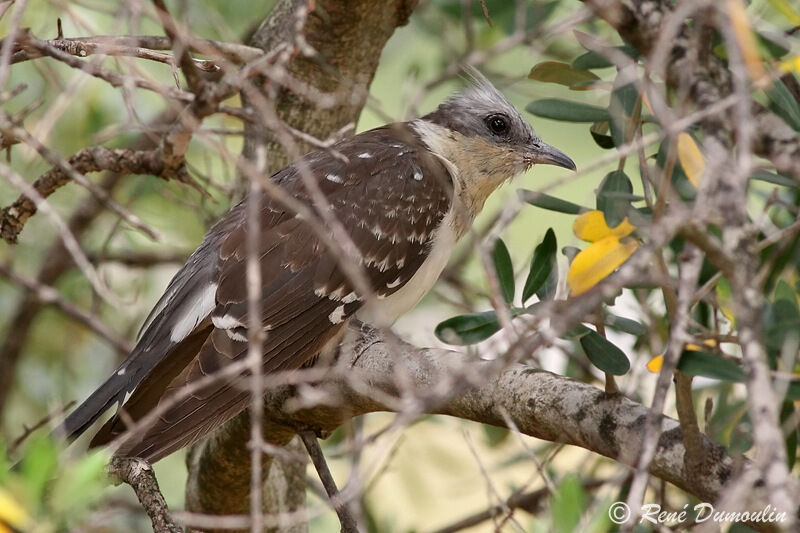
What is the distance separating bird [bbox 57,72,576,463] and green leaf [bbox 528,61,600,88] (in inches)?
18.3

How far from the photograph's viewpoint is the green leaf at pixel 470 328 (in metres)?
2.67

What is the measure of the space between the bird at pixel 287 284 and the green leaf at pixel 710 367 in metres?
1.20

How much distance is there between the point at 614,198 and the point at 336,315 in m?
1.47

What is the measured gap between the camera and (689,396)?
2.04m

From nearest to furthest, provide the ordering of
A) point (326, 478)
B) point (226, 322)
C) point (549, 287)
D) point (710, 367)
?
point (710, 367) < point (549, 287) < point (326, 478) < point (226, 322)

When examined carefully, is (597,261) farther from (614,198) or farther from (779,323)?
(779,323)

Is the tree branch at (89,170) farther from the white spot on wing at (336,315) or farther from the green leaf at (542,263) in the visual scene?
the green leaf at (542,263)

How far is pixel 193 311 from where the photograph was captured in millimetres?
3486

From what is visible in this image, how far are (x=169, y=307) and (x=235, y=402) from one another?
70 cm

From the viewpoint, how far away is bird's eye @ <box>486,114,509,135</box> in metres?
4.25

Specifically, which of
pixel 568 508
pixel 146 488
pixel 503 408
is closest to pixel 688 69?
pixel 568 508

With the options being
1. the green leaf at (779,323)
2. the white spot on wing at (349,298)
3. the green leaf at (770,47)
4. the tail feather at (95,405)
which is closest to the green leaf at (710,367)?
the green leaf at (779,323)

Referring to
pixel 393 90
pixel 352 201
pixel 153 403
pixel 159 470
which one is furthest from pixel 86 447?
pixel 393 90

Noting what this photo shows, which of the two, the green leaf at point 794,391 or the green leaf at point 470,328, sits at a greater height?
the green leaf at point 794,391
